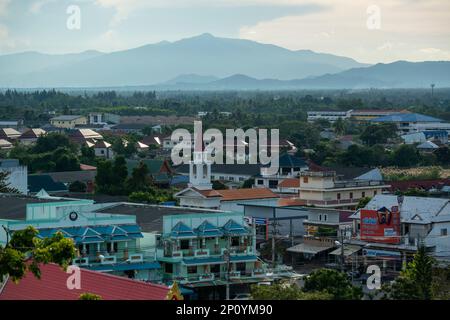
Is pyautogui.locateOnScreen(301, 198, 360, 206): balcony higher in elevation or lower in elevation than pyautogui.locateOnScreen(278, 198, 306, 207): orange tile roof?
lower

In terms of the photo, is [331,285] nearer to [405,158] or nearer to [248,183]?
[248,183]

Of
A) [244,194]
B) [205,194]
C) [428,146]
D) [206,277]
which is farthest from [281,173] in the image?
[206,277]

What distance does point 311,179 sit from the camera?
118ft

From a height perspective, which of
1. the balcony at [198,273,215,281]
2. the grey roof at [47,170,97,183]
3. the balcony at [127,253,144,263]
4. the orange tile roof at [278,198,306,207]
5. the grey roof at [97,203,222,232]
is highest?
the grey roof at [97,203,222,232]

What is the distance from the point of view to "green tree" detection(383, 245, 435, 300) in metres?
19.5

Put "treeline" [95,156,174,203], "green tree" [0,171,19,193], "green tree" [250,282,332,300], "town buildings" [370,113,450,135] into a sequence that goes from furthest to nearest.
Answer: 1. "town buildings" [370,113,450,135]
2. "treeline" [95,156,174,203]
3. "green tree" [0,171,19,193]
4. "green tree" [250,282,332,300]

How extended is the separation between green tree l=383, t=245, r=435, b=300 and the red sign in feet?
22.3

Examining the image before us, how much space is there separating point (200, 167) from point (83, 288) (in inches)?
787

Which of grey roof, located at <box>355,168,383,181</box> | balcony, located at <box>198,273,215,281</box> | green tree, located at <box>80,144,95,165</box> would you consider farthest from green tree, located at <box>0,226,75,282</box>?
green tree, located at <box>80,144,95,165</box>

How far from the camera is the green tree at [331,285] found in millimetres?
19172

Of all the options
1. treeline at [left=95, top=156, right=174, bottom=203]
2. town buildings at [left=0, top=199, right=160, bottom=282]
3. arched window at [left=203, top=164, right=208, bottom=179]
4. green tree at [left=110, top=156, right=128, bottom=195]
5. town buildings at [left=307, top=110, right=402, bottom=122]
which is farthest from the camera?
town buildings at [left=307, top=110, right=402, bottom=122]

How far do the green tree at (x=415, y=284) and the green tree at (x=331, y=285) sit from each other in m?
0.61

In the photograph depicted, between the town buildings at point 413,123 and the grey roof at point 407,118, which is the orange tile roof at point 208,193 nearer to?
the town buildings at point 413,123

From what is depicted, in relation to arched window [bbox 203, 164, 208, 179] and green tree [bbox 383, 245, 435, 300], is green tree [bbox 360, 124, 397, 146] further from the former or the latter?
green tree [bbox 383, 245, 435, 300]
